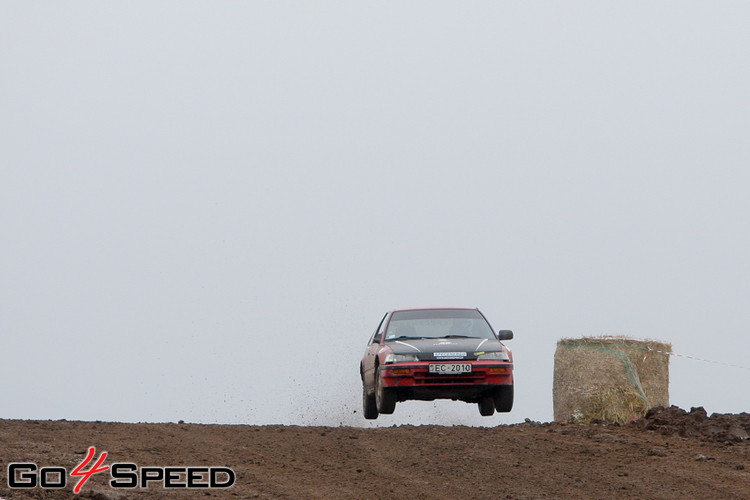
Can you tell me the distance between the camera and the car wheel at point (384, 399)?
12.7m

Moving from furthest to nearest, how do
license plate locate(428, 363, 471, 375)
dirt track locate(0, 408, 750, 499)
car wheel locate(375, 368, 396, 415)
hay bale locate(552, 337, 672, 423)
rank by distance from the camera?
hay bale locate(552, 337, 672, 423) < car wheel locate(375, 368, 396, 415) < license plate locate(428, 363, 471, 375) < dirt track locate(0, 408, 750, 499)

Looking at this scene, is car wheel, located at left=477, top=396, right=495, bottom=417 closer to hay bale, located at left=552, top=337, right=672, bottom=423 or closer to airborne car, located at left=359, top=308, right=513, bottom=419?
airborne car, located at left=359, top=308, right=513, bottom=419

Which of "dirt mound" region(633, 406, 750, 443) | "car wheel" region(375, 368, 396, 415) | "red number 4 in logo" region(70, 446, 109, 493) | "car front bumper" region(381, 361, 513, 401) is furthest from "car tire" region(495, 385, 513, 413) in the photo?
"red number 4 in logo" region(70, 446, 109, 493)

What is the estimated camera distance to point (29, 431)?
33.7 feet

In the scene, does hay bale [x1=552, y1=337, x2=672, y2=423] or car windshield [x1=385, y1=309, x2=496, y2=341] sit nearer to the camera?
hay bale [x1=552, y1=337, x2=672, y2=423]

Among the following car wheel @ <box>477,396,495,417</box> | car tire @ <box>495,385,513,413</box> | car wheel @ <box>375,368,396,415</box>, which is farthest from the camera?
car wheel @ <box>477,396,495,417</box>

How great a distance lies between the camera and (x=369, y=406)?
14016mm

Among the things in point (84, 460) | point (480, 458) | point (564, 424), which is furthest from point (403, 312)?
point (84, 460)

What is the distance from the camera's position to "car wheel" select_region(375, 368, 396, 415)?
12.7m

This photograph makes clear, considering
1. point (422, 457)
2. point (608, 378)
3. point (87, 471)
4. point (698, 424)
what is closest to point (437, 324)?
point (608, 378)

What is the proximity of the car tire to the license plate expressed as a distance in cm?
65

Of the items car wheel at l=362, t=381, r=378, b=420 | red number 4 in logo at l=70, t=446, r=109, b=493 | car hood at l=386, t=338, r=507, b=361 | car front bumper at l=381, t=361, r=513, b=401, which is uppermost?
car hood at l=386, t=338, r=507, b=361

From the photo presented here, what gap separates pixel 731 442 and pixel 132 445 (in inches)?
269

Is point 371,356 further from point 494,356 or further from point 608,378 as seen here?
point 608,378
